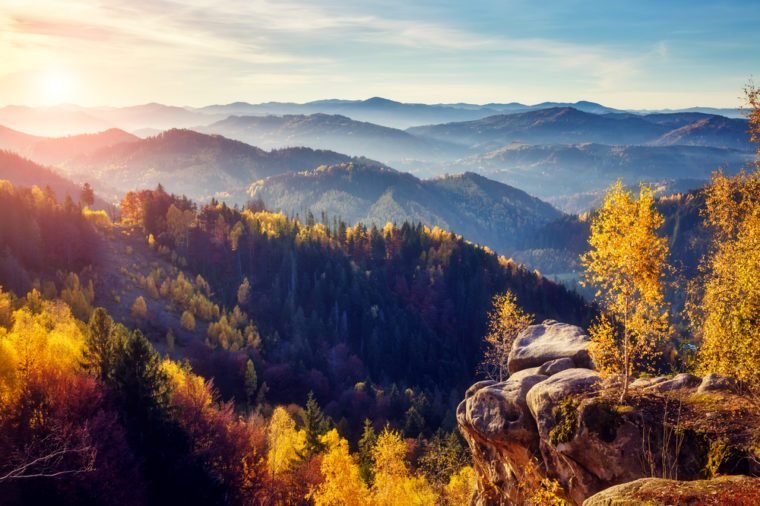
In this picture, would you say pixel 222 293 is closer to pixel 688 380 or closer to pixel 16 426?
pixel 16 426

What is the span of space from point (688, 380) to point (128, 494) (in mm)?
44112

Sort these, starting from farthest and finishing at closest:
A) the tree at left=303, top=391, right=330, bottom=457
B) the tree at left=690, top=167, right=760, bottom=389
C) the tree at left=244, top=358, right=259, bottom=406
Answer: the tree at left=244, top=358, right=259, bottom=406 < the tree at left=303, top=391, right=330, bottom=457 < the tree at left=690, top=167, right=760, bottom=389

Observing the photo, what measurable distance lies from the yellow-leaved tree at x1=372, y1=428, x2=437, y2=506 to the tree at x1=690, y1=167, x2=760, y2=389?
117 feet

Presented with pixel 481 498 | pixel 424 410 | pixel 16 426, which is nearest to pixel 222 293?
pixel 424 410

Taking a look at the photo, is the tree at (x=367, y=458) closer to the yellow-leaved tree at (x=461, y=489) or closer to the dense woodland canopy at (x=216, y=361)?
the dense woodland canopy at (x=216, y=361)

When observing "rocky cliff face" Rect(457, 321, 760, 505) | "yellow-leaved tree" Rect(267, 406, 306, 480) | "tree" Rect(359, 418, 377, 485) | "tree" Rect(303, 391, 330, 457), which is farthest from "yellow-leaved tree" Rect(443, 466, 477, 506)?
"yellow-leaved tree" Rect(267, 406, 306, 480)

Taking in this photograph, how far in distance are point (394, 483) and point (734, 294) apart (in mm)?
44428

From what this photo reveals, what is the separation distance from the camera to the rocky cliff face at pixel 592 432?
23.3 m

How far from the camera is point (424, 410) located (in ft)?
384

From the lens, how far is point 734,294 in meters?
25.0

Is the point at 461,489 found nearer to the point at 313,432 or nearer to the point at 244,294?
the point at 313,432

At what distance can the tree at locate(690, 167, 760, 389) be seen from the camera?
73.0 feet

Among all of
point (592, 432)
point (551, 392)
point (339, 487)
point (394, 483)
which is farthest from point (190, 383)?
point (592, 432)

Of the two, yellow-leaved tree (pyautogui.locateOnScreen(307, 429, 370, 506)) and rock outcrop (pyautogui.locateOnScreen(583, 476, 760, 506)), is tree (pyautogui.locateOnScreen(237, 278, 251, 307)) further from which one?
rock outcrop (pyautogui.locateOnScreen(583, 476, 760, 506))
